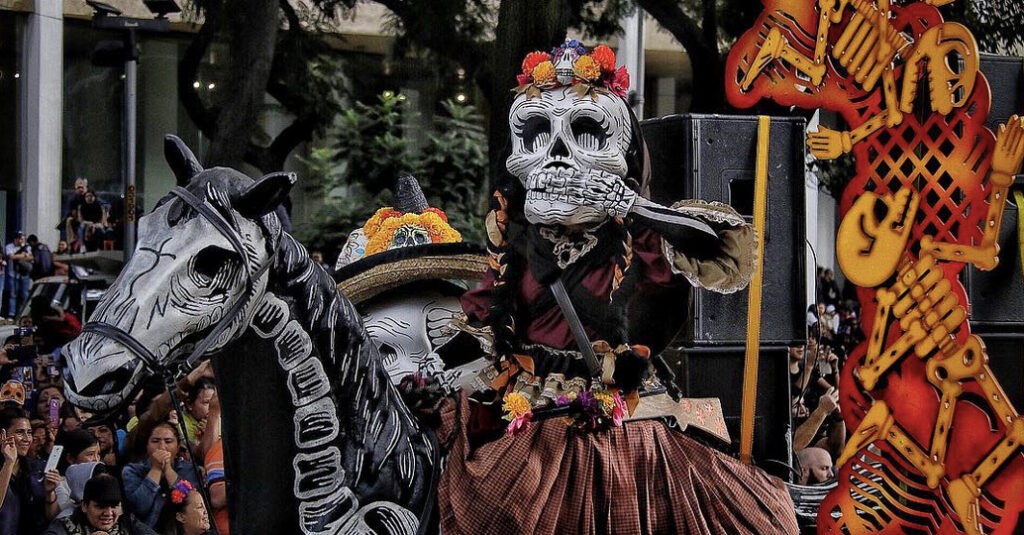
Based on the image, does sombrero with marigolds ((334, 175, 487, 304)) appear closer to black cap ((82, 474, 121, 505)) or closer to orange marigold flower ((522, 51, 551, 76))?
orange marigold flower ((522, 51, 551, 76))

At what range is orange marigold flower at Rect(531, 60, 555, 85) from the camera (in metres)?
4.06

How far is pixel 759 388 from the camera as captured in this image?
6551 mm

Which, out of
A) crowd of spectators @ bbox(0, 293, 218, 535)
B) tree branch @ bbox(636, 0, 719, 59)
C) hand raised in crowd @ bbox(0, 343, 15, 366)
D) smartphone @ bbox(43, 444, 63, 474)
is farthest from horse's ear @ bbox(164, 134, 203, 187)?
tree branch @ bbox(636, 0, 719, 59)

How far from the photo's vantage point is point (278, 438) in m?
3.71

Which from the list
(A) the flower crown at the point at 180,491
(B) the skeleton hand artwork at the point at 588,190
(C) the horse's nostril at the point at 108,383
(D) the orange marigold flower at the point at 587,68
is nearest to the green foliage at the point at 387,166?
(A) the flower crown at the point at 180,491

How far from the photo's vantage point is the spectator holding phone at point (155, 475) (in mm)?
5762

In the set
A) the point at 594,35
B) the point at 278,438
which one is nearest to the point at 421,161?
the point at 594,35

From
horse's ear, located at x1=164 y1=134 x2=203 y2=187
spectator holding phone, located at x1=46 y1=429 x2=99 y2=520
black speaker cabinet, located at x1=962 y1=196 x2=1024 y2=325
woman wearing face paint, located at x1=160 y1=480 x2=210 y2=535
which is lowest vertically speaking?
woman wearing face paint, located at x1=160 y1=480 x2=210 y2=535

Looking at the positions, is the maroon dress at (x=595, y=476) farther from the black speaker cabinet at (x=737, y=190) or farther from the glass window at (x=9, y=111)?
the glass window at (x=9, y=111)

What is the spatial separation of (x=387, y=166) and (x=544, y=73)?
1225 cm

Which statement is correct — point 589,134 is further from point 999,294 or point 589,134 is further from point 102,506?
point 102,506

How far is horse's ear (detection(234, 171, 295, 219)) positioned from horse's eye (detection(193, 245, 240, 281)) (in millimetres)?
136

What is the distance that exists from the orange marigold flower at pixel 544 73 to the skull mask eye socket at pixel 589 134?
0.55ft

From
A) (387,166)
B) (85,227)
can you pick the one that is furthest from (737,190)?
(387,166)
